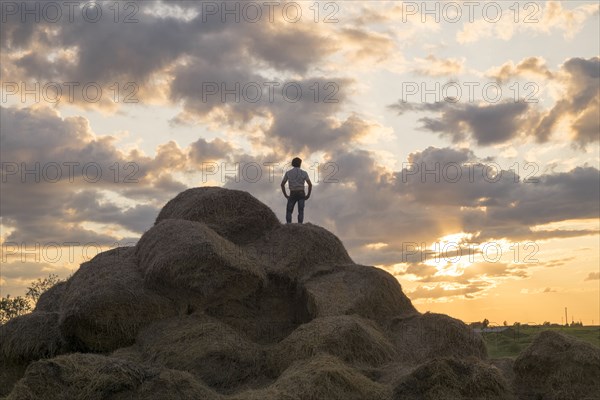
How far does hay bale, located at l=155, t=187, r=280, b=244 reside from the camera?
20.0m

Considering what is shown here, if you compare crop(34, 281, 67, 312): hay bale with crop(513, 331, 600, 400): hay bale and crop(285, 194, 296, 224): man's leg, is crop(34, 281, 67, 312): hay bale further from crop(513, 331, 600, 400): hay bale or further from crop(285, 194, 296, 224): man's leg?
crop(513, 331, 600, 400): hay bale

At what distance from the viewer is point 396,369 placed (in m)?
14.5

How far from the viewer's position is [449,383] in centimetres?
1243

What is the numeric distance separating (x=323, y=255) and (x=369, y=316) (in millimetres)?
2368

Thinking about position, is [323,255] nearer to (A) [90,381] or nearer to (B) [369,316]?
(B) [369,316]

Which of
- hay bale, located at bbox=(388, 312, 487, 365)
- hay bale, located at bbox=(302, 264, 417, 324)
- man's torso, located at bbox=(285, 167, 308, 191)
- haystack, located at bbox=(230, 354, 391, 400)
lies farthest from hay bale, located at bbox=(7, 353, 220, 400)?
man's torso, located at bbox=(285, 167, 308, 191)

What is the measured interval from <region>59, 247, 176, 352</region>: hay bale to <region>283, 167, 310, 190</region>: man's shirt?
6761mm

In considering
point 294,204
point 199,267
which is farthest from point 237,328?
point 294,204

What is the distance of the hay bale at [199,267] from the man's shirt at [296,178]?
5.47m

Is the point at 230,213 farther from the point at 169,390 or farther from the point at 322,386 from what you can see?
the point at 322,386

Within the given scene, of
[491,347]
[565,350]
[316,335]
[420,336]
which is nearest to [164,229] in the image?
[316,335]

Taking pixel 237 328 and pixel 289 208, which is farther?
pixel 289 208

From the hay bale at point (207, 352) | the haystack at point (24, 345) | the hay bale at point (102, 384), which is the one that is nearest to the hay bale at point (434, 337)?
the hay bale at point (207, 352)

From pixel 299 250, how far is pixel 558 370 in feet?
23.8
